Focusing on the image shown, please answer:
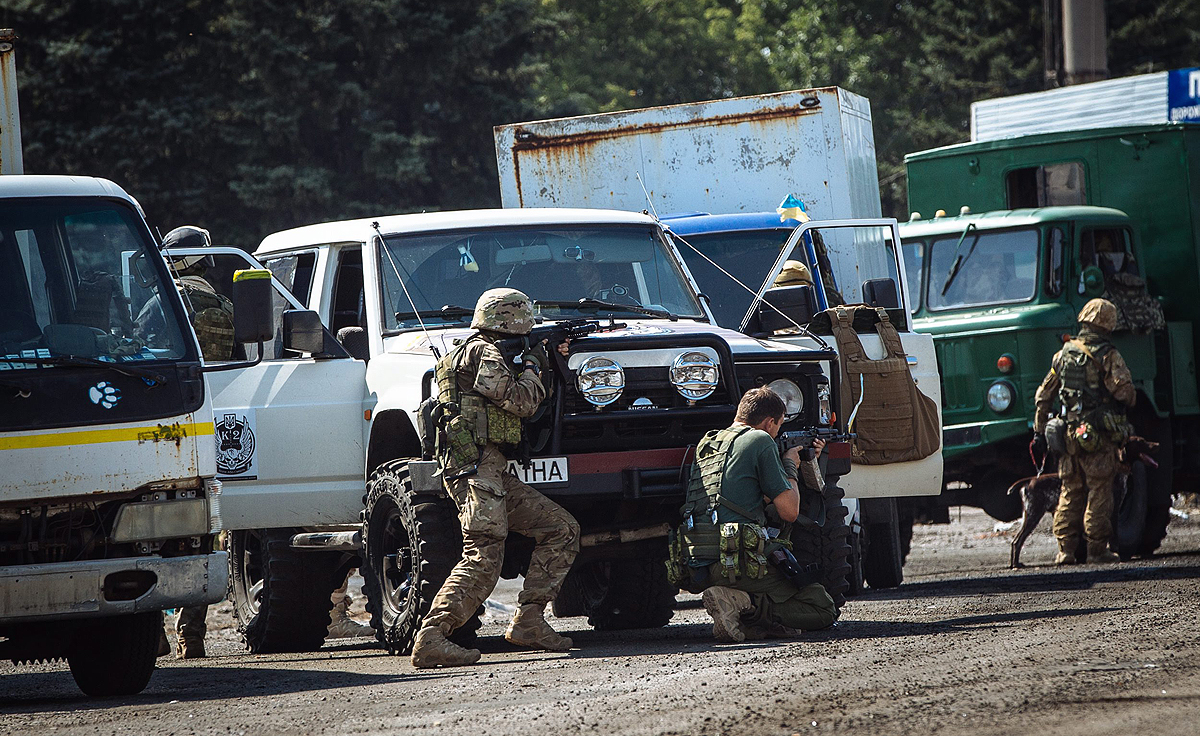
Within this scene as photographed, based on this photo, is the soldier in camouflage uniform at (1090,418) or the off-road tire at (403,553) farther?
the soldier in camouflage uniform at (1090,418)

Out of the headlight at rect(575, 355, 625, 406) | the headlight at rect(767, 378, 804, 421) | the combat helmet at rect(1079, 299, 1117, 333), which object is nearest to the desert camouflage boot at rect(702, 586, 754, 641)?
the headlight at rect(767, 378, 804, 421)

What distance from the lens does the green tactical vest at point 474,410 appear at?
25.1 ft

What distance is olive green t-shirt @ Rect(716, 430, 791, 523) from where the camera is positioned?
7883 millimetres

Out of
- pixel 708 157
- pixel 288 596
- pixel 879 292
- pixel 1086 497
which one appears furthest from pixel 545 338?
pixel 1086 497

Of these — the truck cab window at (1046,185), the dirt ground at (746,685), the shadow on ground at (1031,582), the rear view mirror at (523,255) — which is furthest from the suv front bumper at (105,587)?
the truck cab window at (1046,185)

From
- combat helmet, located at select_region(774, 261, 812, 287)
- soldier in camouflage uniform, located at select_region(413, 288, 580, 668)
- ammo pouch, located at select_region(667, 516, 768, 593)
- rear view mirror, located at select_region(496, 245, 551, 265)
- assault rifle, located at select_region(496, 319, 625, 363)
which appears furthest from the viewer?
combat helmet, located at select_region(774, 261, 812, 287)

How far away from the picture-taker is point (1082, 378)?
12.6m

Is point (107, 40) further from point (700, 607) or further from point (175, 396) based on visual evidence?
point (175, 396)

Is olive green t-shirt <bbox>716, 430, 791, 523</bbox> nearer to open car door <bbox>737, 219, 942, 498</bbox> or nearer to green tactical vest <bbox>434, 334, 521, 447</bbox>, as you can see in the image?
green tactical vest <bbox>434, 334, 521, 447</bbox>

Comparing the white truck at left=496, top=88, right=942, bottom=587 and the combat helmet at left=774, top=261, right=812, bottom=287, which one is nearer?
the combat helmet at left=774, top=261, right=812, bottom=287

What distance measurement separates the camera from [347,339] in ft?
29.6

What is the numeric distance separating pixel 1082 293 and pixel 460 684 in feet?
26.3

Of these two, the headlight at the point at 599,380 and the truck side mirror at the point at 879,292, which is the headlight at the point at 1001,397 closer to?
the truck side mirror at the point at 879,292

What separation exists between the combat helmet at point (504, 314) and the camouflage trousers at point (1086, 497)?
648 centimetres
